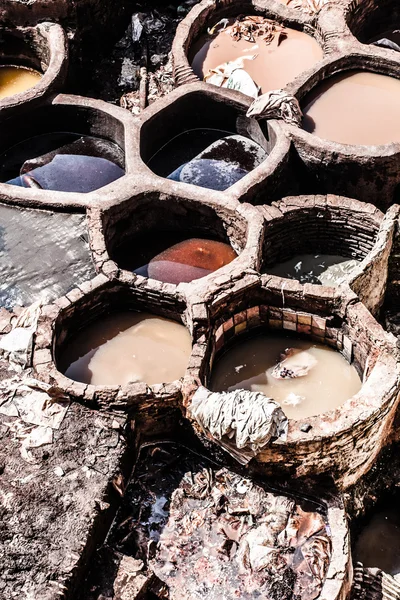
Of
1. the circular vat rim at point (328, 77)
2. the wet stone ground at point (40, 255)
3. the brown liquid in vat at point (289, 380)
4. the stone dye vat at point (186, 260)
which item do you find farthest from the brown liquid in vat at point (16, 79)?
the brown liquid in vat at point (289, 380)

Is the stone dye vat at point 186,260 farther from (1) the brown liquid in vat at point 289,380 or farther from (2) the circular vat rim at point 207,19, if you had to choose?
(2) the circular vat rim at point 207,19

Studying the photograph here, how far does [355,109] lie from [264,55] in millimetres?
2069

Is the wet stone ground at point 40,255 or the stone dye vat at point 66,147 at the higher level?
the stone dye vat at point 66,147

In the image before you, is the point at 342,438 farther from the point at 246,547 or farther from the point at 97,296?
the point at 97,296

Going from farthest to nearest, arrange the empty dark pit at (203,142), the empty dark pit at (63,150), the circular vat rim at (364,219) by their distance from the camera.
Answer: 1. the empty dark pit at (63,150)
2. the empty dark pit at (203,142)
3. the circular vat rim at (364,219)

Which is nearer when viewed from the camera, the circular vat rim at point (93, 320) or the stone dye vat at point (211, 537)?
the stone dye vat at point (211, 537)

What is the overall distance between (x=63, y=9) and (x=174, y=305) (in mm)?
6390

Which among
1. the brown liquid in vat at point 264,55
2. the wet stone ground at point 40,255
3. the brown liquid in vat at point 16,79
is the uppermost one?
the brown liquid in vat at point 264,55

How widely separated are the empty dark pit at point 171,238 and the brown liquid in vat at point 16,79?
12.8 ft

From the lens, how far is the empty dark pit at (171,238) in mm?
10673

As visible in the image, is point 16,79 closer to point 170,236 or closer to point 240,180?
point 170,236

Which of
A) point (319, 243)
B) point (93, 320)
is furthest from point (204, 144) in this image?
point (93, 320)

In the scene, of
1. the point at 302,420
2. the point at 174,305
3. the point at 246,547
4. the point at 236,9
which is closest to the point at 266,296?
the point at 174,305

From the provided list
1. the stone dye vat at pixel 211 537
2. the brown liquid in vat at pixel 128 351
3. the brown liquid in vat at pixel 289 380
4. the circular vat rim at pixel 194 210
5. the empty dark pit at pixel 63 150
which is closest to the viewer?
the stone dye vat at pixel 211 537
